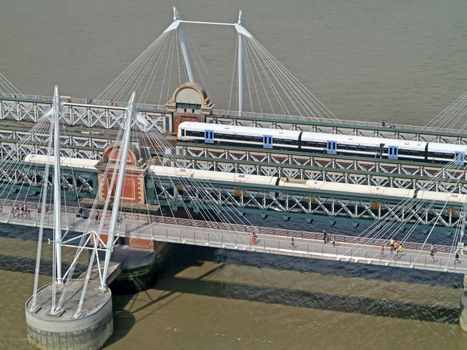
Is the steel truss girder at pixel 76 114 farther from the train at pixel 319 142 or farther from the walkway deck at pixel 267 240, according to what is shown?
the walkway deck at pixel 267 240

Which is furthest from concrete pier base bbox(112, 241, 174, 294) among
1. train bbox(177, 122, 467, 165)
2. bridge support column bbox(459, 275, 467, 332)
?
bridge support column bbox(459, 275, 467, 332)

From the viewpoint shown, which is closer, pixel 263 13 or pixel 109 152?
pixel 109 152

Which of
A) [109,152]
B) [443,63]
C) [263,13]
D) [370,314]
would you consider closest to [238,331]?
[370,314]

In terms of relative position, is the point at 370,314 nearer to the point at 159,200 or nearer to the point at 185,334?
the point at 185,334

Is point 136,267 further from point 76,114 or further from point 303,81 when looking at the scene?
point 303,81

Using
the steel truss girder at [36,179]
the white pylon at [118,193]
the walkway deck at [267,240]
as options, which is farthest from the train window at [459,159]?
the steel truss girder at [36,179]

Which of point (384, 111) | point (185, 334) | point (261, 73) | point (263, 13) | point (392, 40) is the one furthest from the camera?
point (263, 13)
